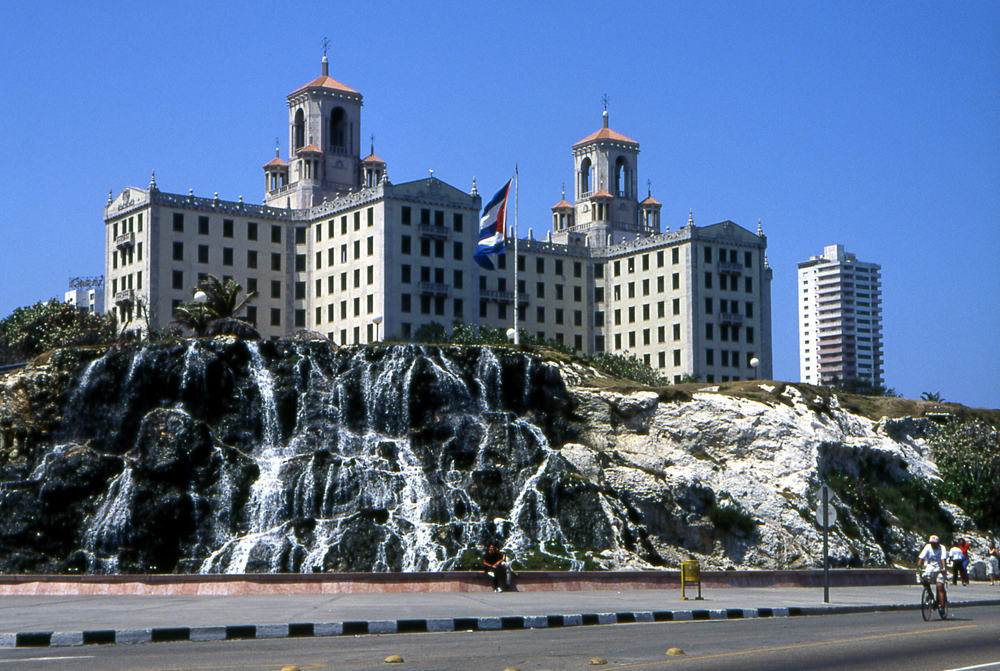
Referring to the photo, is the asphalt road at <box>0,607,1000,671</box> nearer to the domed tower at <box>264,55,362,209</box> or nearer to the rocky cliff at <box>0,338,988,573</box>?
the rocky cliff at <box>0,338,988,573</box>

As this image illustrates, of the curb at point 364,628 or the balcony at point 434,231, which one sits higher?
the balcony at point 434,231

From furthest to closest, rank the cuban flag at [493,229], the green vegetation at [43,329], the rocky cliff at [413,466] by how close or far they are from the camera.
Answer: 1. the green vegetation at [43,329]
2. the cuban flag at [493,229]
3. the rocky cliff at [413,466]

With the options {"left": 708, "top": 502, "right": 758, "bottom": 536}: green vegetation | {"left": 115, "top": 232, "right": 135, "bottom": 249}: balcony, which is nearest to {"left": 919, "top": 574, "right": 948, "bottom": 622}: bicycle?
{"left": 708, "top": 502, "right": 758, "bottom": 536}: green vegetation

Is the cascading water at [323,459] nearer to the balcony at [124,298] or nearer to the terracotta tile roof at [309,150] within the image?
the balcony at [124,298]

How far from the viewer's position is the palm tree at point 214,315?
65875 millimetres

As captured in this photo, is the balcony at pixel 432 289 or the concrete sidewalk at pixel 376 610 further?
the balcony at pixel 432 289

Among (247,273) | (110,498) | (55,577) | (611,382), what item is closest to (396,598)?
(55,577)

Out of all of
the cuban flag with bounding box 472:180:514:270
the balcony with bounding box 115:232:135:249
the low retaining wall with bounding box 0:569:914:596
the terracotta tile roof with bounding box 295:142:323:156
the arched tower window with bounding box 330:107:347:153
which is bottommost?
the low retaining wall with bounding box 0:569:914:596

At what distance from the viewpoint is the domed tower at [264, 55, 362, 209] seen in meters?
134

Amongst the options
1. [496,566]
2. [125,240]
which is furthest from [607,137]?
[496,566]

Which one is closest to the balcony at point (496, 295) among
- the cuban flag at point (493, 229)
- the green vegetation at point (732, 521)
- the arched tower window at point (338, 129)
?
the arched tower window at point (338, 129)

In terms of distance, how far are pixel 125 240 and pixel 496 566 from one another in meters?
93.1

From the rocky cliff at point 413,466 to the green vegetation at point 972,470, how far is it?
930 millimetres

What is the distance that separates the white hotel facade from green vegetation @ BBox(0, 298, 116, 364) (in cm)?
1599
